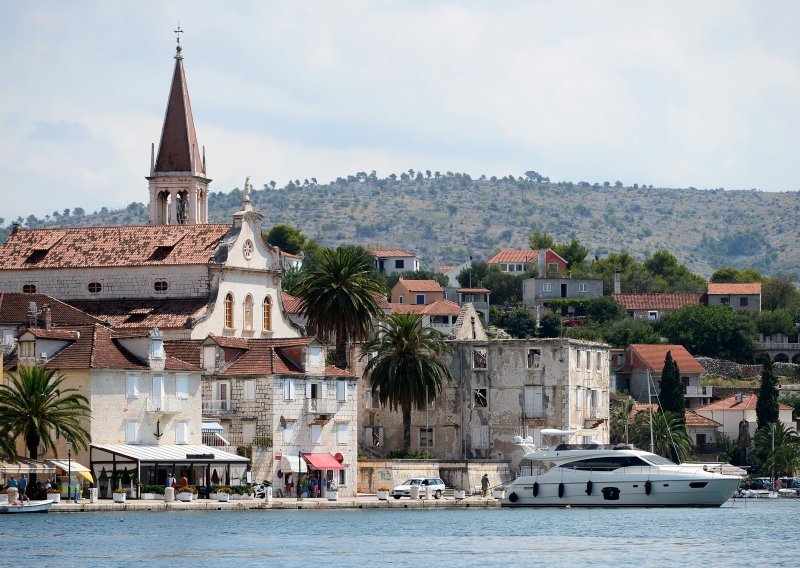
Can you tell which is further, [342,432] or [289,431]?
[342,432]

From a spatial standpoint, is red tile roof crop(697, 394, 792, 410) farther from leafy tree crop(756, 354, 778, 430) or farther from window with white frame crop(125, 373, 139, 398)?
window with white frame crop(125, 373, 139, 398)

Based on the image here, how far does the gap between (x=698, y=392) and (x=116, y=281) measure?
245 feet

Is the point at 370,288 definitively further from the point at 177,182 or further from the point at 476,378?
A: the point at 177,182

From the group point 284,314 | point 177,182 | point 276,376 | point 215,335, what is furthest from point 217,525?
point 177,182

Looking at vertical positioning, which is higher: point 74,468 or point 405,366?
point 405,366

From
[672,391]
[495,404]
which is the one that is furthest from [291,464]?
[672,391]

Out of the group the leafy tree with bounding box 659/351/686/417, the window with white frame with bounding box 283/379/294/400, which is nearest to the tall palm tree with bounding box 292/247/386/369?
the window with white frame with bounding box 283/379/294/400

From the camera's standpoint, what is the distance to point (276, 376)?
10388 centimetres

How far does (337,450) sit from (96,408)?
1693cm

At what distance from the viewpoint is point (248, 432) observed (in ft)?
341

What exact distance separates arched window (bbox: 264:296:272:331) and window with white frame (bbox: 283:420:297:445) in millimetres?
14345

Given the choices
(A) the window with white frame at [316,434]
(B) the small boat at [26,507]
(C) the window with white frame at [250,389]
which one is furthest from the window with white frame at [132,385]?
(B) the small boat at [26,507]

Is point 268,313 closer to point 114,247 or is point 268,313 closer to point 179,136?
point 114,247

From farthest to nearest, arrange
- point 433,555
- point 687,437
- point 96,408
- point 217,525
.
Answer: point 687,437 < point 96,408 < point 217,525 < point 433,555
